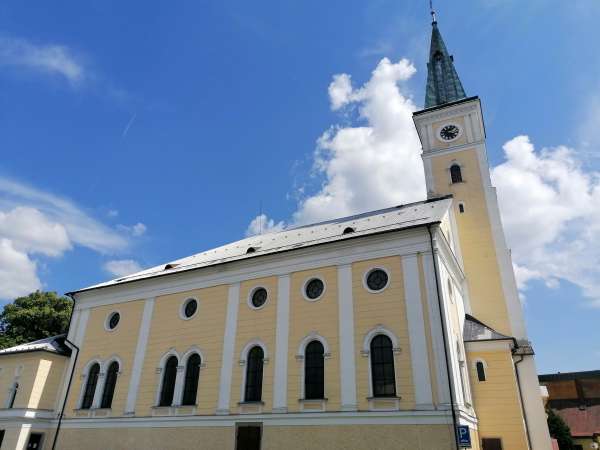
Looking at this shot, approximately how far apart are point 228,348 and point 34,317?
84.8 feet

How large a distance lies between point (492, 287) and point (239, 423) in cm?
1621

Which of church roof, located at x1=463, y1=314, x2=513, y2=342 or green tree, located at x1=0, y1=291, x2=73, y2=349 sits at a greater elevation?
green tree, located at x1=0, y1=291, x2=73, y2=349

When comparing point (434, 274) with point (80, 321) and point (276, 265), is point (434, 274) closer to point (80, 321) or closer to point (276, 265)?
point (276, 265)

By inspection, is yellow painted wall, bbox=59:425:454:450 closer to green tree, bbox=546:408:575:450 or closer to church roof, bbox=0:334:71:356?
church roof, bbox=0:334:71:356

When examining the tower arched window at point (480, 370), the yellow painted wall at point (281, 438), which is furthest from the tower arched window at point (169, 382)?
the tower arched window at point (480, 370)

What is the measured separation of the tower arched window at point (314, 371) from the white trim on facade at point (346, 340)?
110 centimetres

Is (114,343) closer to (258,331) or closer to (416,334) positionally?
(258,331)

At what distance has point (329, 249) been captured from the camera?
2138 cm

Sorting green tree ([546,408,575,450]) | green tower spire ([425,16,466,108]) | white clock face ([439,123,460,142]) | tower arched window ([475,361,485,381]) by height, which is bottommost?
green tree ([546,408,575,450])

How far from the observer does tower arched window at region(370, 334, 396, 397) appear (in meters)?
17.5

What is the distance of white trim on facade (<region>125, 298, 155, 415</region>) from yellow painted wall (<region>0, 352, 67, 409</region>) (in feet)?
19.6

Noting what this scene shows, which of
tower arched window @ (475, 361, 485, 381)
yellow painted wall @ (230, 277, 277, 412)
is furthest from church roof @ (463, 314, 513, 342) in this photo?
yellow painted wall @ (230, 277, 277, 412)

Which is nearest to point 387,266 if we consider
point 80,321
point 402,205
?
point 402,205

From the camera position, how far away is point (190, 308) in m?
24.8
